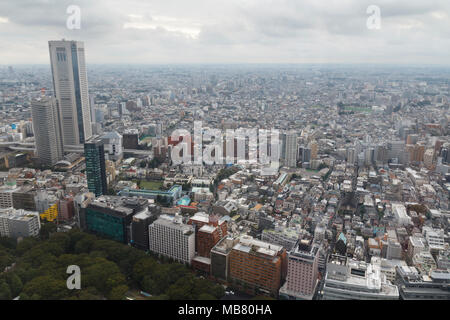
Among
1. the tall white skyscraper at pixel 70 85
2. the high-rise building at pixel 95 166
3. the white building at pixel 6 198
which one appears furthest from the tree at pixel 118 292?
the tall white skyscraper at pixel 70 85

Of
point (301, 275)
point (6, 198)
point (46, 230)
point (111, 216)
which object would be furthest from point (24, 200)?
point (301, 275)

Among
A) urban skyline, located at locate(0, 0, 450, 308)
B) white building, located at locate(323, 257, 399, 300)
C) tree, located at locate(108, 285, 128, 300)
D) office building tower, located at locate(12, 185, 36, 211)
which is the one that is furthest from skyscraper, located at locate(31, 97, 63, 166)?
white building, located at locate(323, 257, 399, 300)

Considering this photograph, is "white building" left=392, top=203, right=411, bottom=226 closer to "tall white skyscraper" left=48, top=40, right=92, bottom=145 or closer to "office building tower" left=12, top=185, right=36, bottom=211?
"office building tower" left=12, top=185, right=36, bottom=211

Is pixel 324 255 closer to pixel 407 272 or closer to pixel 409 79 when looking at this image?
pixel 407 272

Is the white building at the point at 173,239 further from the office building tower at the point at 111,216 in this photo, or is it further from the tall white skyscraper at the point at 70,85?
the tall white skyscraper at the point at 70,85
